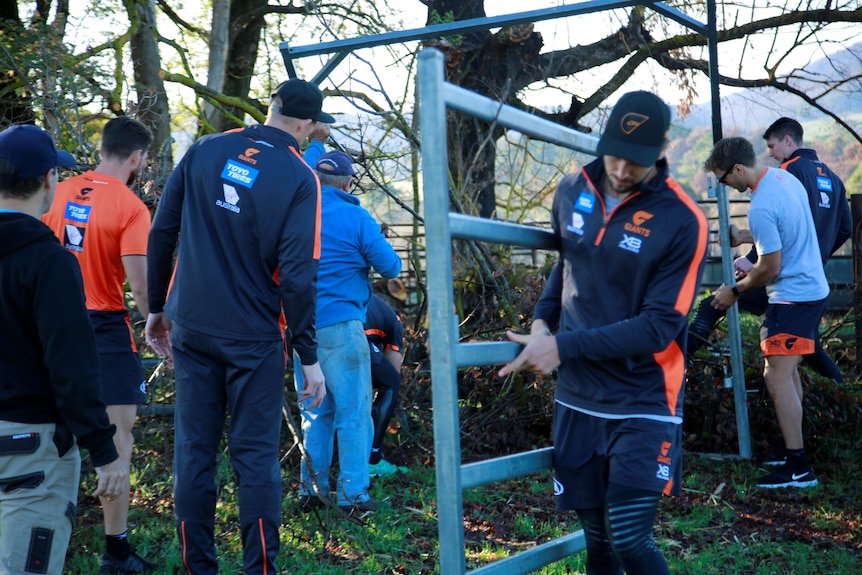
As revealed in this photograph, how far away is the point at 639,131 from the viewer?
259 centimetres

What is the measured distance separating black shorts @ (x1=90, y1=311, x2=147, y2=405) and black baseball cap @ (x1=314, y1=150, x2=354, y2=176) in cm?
157

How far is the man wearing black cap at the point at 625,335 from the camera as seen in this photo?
2645 mm

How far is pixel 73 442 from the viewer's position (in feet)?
8.84

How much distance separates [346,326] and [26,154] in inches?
105

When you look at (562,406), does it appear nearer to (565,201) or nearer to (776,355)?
(565,201)

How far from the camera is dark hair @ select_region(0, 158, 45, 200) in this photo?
262 centimetres

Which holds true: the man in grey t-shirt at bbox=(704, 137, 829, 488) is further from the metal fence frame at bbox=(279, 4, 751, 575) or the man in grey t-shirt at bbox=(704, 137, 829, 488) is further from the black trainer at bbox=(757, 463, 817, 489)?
the metal fence frame at bbox=(279, 4, 751, 575)

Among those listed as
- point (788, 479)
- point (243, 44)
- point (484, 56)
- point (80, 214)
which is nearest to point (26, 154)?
point (80, 214)

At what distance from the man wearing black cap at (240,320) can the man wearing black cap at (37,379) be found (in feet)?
3.32

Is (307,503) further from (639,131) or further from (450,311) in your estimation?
(639,131)

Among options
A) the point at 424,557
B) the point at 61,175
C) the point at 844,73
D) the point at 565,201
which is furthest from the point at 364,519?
the point at 844,73

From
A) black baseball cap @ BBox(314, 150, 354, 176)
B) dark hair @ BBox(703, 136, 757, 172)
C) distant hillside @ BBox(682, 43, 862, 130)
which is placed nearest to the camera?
black baseball cap @ BBox(314, 150, 354, 176)

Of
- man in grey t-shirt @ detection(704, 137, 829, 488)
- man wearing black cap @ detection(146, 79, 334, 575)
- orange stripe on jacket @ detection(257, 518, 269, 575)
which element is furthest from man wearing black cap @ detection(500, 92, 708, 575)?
man in grey t-shirt @ detection(704, 137, 829, 488)

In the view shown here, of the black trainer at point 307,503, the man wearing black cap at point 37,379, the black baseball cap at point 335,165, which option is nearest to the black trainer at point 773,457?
the black trainer at point 307,503
